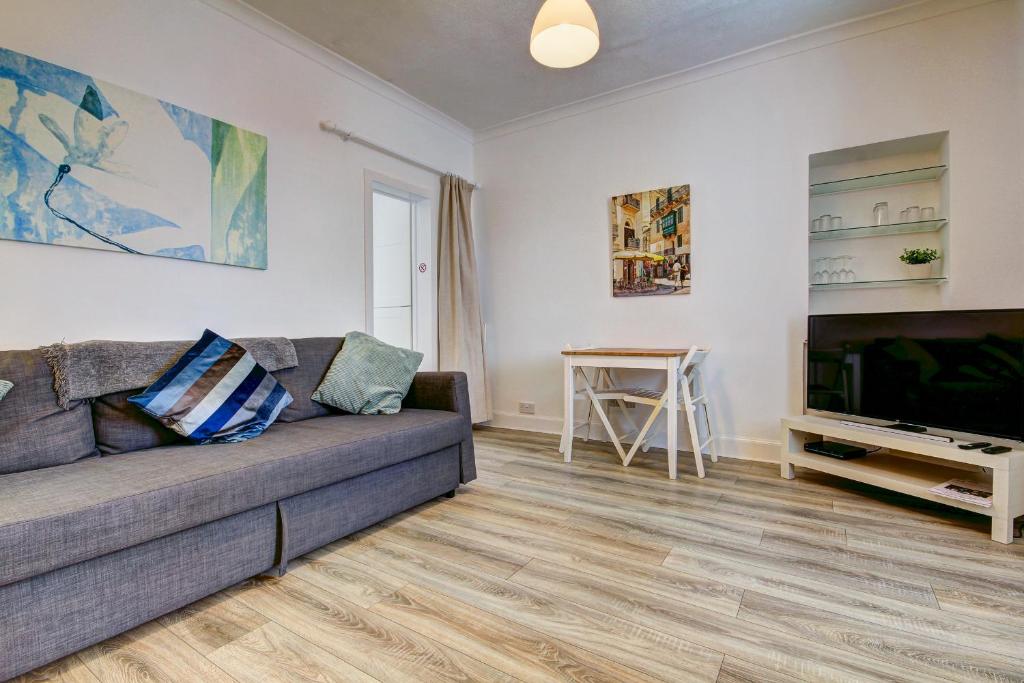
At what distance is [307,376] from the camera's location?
100 inches

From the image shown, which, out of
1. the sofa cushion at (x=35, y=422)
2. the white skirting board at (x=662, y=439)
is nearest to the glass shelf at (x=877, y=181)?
the white skirting board at (x=662, y=439)

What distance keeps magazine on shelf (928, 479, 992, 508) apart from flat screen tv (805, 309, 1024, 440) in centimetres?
24

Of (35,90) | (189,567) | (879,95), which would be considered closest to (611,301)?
(879,95)

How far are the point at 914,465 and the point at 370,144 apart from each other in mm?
3833

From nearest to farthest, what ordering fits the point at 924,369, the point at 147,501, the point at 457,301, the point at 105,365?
1. the point at 147,501
2. the point at 105,365
3. the point at 924,369
4. the point at 457,301

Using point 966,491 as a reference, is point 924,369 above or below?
above

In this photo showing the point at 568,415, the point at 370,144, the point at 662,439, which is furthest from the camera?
the point at 662,439

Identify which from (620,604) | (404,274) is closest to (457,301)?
(404,274)

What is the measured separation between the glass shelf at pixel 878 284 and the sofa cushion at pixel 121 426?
362cm

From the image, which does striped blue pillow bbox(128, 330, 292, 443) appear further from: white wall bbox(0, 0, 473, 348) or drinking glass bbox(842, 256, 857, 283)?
drinking glass bbox(842, 256, 857, 283)

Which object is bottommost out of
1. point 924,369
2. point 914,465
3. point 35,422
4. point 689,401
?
point 914,465

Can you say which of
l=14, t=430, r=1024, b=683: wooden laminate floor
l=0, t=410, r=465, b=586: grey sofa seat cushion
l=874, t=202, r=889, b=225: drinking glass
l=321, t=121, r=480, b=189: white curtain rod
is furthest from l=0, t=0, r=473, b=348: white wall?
l=874, t=202, r=889, b=225: drinking glass

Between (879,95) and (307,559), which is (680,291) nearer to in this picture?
(879,95)

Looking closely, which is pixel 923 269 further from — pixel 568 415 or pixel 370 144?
pixel 370 144
